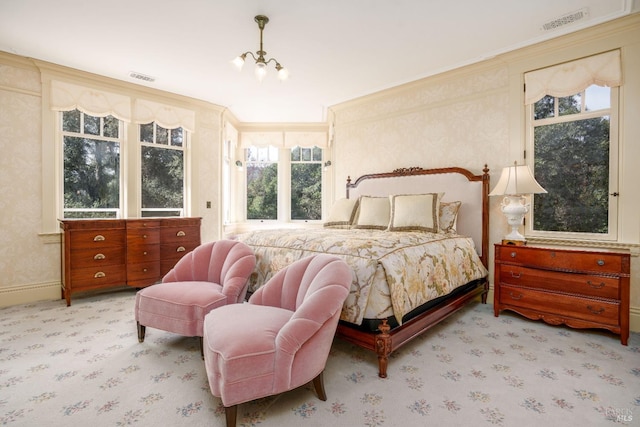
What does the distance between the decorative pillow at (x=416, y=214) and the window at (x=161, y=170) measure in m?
3.34

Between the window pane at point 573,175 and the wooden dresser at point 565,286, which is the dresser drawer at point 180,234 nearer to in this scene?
the wooden dresser at point 565,286

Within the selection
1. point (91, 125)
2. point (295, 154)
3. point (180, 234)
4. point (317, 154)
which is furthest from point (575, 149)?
point (91, 125)

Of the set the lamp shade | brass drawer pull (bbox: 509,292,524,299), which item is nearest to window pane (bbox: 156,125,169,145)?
the lamp shade

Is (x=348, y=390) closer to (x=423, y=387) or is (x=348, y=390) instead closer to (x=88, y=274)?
(x=423, y=387)

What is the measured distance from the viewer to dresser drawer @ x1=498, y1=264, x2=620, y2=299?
250 centimetres

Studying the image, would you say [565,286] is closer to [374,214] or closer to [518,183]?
[518,183]

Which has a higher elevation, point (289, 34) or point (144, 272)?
point (289, 34)

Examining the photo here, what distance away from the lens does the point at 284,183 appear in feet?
20.2

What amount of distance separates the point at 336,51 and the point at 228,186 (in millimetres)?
3450

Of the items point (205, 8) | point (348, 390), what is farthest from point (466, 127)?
point (348, 390)

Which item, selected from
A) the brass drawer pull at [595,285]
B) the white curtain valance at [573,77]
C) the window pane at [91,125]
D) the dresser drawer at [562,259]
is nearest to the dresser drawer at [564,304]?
the brass drawer pull at [595,285]

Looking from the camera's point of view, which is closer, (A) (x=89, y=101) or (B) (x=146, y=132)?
(A) (x=89, y=101)

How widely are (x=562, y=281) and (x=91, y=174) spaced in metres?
5.33

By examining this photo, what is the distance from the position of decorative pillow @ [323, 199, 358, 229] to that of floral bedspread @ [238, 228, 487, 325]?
1.18m
